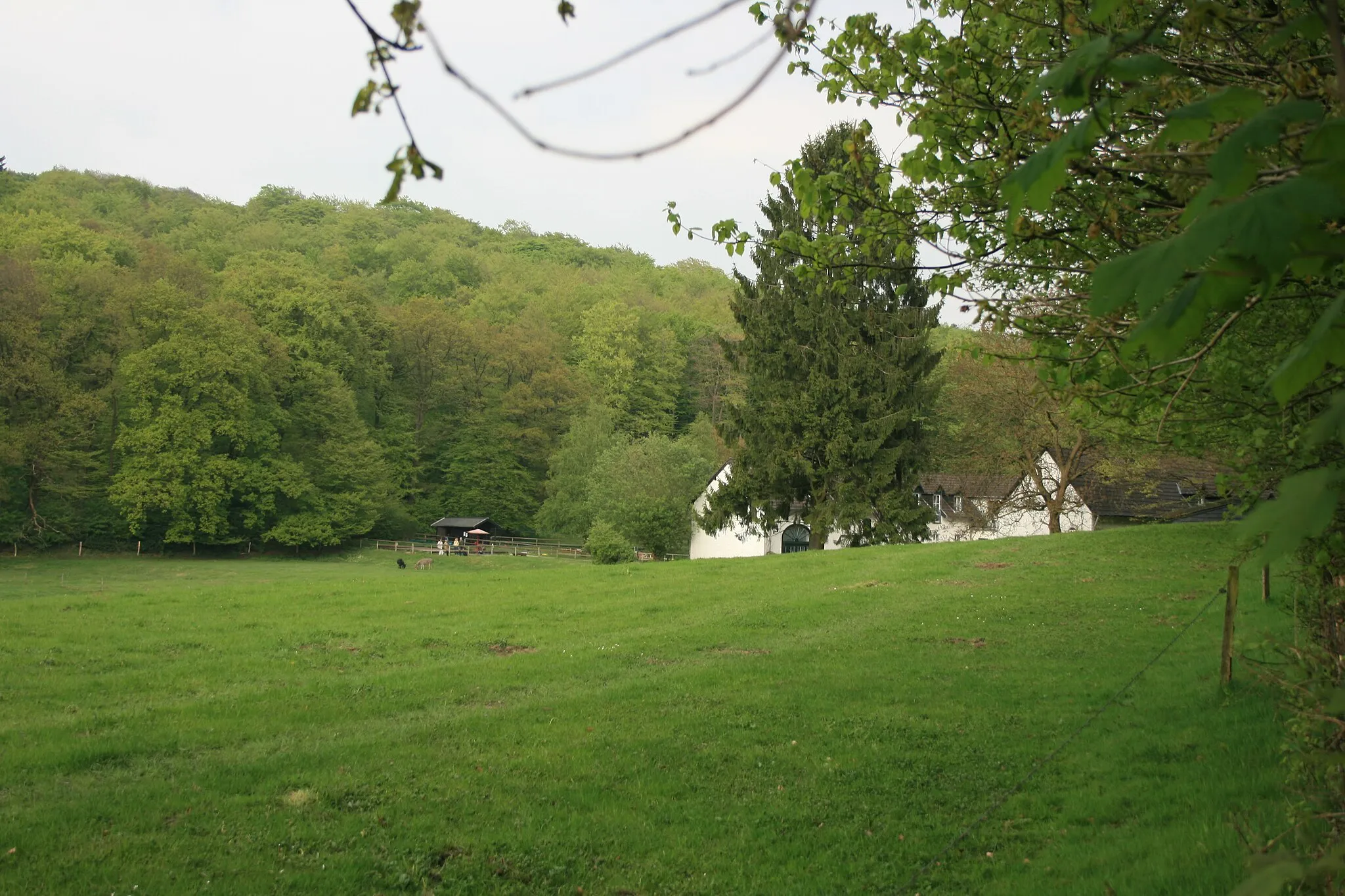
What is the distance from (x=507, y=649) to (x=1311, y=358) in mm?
13897

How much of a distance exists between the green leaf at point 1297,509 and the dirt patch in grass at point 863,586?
733 inches

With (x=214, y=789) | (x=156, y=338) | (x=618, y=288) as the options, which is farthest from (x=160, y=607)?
(x=618, y=288)

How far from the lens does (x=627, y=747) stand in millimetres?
9016

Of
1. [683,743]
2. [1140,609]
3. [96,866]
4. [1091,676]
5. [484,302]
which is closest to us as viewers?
[96,866]

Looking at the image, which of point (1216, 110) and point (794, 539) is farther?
point (794, 539)

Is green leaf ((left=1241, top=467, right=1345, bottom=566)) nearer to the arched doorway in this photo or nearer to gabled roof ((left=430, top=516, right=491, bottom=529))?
the arched doorway

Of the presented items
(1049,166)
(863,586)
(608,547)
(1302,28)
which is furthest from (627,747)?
(608,547)

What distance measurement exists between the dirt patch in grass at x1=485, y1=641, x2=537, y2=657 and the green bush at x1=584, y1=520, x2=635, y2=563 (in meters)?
17.9

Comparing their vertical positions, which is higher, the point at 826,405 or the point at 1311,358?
the point at 826,405

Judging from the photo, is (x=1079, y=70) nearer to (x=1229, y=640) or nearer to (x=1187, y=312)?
(x=1187, y=312)

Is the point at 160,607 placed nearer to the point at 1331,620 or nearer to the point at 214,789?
the point at 214,789

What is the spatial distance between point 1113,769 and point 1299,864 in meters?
7.37

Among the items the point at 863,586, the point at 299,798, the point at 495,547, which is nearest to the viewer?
the point at 299,798

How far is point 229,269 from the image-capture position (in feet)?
179
